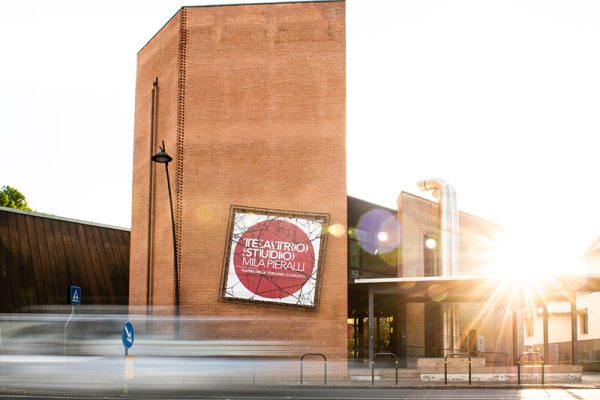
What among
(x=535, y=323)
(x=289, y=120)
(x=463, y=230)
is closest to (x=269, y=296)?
(x=289, y=120)

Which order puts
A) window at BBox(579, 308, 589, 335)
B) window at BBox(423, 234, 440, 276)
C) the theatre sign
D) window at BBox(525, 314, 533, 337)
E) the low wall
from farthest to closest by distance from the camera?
1. window at BBox(525, 314, 533, 337)
2. window at BBox(579, 308, 589, 335)
3. window at BBox(423, 234, 440, 276)
4. the theatre sign
5. the low wall

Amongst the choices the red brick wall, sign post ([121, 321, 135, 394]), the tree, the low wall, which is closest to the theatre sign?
the red brick wall

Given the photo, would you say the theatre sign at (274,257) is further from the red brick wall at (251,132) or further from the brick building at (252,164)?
the red brick wall at (251,132)

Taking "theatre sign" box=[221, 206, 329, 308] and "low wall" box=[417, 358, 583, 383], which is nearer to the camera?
"low wall" box=[417, 358, 583, 383]

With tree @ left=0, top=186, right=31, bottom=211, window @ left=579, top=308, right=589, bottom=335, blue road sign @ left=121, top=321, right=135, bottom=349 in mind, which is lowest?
window @ left=579, top=308, right=589, bottom=335

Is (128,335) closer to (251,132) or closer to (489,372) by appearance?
(251,132)

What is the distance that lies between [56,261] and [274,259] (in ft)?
35.1

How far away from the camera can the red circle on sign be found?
29797 millimetres

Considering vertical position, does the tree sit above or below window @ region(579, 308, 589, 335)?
above

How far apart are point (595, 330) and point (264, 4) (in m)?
29.8

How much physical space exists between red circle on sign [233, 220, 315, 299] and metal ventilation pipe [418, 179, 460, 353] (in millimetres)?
11210

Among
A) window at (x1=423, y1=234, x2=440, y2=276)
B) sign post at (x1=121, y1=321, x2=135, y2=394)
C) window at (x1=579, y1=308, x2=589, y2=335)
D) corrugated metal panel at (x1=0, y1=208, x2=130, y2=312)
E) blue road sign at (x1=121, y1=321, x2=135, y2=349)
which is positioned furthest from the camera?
window at (x1=579, y1=308, x2=589, y2=335)

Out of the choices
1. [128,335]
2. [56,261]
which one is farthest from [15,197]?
[128,335]

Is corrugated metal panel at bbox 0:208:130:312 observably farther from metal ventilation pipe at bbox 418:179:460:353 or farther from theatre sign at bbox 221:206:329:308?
metal ventilation pipe at bbox 418:179:460:353
